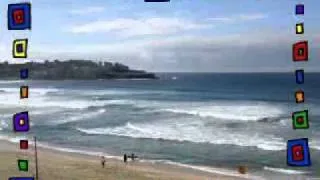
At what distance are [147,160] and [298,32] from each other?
15917 millimetres

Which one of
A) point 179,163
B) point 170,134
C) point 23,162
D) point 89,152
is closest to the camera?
point 23,162

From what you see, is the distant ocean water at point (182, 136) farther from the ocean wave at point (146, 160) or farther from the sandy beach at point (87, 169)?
the sandy beach at point (87, 169)

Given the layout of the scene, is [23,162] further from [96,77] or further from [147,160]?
[96,77]

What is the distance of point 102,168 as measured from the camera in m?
20.5

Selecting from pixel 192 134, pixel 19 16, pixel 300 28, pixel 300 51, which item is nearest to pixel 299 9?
pixel 300 28

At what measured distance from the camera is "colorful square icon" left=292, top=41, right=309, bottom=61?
7.55 meters

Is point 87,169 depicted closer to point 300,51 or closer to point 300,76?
point 300,76

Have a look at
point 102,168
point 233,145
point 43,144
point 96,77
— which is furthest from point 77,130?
point 96,77

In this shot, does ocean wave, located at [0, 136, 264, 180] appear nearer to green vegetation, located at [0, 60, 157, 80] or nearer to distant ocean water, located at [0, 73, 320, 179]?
distant ocean water, located at [0, 73, 320, 179]

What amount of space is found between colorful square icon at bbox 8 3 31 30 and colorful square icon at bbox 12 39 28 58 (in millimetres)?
246

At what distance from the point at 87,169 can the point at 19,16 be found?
12.9 metres

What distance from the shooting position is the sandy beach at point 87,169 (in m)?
18.7

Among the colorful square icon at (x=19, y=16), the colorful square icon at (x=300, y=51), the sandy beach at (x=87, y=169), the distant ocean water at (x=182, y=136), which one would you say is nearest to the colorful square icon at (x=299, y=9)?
the colorful square icon at (x=300, y=51)

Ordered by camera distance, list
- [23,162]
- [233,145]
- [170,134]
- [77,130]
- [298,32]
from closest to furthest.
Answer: [298,32]
[23,162]
[233,145]
[170,134]
[77,130]
